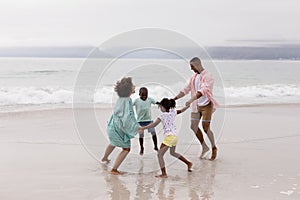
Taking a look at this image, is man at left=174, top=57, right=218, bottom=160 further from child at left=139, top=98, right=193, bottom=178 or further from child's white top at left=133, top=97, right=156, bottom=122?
child at left=139, top=98, right=193, bottom=178

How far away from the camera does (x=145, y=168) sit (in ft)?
19.1

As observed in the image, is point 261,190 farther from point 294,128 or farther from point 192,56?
point 294,128

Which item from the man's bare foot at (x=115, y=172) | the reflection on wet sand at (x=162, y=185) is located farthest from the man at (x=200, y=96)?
the man's bare foot at (x=115, y=172)

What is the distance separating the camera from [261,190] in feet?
15.7

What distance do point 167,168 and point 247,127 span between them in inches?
182

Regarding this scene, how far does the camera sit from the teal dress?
Result: 5324mm

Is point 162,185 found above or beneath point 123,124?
beneath

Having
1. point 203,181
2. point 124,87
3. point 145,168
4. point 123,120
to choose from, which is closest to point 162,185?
point 203,181

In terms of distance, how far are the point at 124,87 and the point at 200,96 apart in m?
1.29

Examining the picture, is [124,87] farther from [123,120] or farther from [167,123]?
[167,123]

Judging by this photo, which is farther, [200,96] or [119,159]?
[200,96]

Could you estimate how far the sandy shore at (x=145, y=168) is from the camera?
15.3ft

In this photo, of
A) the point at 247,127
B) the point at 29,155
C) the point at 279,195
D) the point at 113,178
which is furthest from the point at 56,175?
the point at 247,127

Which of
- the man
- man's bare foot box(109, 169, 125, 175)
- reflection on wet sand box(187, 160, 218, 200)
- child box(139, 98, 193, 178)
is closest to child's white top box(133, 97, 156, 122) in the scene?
the man
